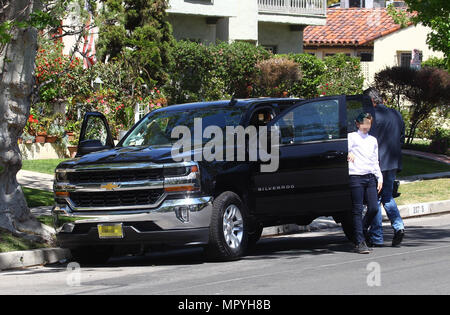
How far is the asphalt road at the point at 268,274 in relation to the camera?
8.84 m

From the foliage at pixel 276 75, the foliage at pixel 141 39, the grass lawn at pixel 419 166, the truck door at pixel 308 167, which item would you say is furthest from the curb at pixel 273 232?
the foliage at pixel 276 75

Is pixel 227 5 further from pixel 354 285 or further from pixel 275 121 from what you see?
pixel 354 285

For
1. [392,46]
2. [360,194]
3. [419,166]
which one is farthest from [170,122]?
Answer: [392,46]

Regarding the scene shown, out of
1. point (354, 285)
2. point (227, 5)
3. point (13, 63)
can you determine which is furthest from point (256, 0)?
point (354, 285)

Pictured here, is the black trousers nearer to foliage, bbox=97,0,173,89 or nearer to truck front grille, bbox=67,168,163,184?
truck front grille, bbox=67,168,163,184

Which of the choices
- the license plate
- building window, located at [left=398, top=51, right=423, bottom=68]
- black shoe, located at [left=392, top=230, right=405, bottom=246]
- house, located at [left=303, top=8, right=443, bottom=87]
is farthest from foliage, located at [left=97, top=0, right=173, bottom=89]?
building window, located at [left=398, top=51, right=423, bottom=68]

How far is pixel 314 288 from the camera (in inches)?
344

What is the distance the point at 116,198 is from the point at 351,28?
40557 mm

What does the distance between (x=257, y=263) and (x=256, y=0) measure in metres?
26.8

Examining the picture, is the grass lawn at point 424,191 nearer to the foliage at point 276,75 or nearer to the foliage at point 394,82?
the foliage at point 394,82

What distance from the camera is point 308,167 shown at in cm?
1191

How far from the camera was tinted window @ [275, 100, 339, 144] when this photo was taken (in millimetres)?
12031

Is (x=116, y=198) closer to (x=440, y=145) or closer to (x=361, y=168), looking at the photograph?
(x=361, y=168)
